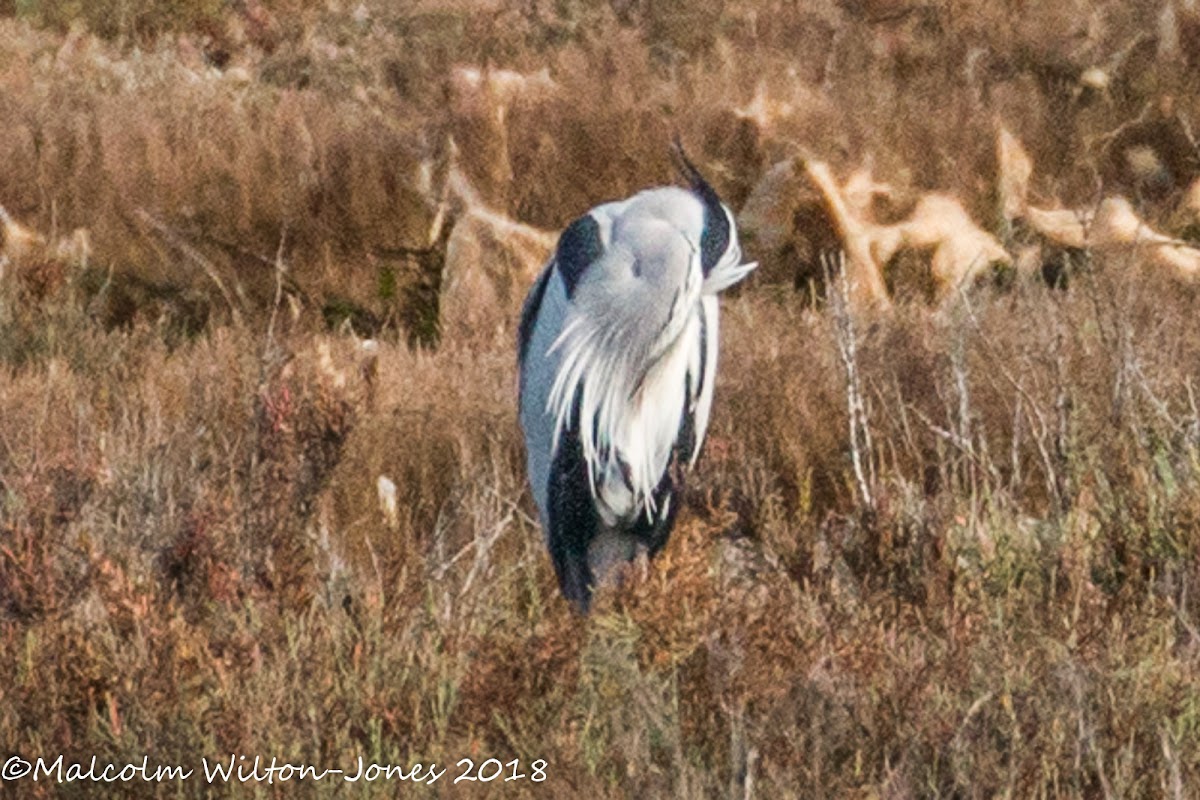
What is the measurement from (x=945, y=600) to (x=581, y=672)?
23.7 inches

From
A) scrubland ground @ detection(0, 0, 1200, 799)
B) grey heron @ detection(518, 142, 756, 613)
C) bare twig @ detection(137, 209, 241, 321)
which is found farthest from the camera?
bare twig @ detection(137, 209, 241, 321)

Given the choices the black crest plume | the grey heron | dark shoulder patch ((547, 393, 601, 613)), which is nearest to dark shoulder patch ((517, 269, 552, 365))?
the grey heron

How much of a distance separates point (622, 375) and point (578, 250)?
317mm

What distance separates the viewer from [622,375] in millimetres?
4059

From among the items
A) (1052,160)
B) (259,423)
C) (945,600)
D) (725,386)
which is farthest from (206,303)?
(945,600)

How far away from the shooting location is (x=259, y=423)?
12.0 ft

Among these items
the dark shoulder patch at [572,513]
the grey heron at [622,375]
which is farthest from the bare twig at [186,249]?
the dark shoulder patch at [572,513]

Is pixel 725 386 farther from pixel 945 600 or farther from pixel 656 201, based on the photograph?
pixel 945 600

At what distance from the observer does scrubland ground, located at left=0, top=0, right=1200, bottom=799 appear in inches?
123

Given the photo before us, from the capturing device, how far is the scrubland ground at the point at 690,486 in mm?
3117

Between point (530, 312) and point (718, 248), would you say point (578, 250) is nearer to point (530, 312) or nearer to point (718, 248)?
point (718, 248)

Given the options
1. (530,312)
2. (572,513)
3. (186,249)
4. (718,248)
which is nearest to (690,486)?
(572,513)

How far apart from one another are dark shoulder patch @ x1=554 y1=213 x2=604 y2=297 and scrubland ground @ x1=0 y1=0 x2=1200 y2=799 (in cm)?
42

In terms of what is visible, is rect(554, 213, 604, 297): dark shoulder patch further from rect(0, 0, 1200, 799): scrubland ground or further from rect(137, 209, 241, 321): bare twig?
rect(137, 209, 241, 321): bare twig
